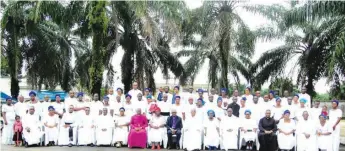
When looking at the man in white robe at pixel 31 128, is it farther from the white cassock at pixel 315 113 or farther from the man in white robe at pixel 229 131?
the white cassock at pixel 315 113

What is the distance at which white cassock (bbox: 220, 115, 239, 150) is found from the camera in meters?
14.3

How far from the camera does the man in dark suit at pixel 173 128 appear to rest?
1426cm

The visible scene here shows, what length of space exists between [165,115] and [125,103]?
1314 millimetres

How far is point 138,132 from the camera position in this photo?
47.1 feet

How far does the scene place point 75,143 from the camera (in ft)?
48.6

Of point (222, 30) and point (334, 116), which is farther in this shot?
point (222, 30)

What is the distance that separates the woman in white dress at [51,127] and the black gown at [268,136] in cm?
613

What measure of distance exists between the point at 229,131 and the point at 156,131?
2.17 metres

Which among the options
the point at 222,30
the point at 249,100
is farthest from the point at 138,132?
the point at 222,30

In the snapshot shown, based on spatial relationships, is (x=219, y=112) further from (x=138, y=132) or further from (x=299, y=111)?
(x=138, y=132)

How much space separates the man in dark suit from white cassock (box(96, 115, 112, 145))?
1813 mm

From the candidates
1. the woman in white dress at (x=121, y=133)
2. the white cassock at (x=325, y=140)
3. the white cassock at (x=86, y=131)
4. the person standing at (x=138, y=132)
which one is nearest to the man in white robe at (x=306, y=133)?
the white cassock at (x=325, y=140)

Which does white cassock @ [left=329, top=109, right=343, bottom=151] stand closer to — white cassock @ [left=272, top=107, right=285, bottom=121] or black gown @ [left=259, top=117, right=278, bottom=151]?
white cassock @ [left=272, top=107, right=285, bottom=121]

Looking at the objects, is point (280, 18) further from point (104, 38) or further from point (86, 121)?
point (86, 121)
